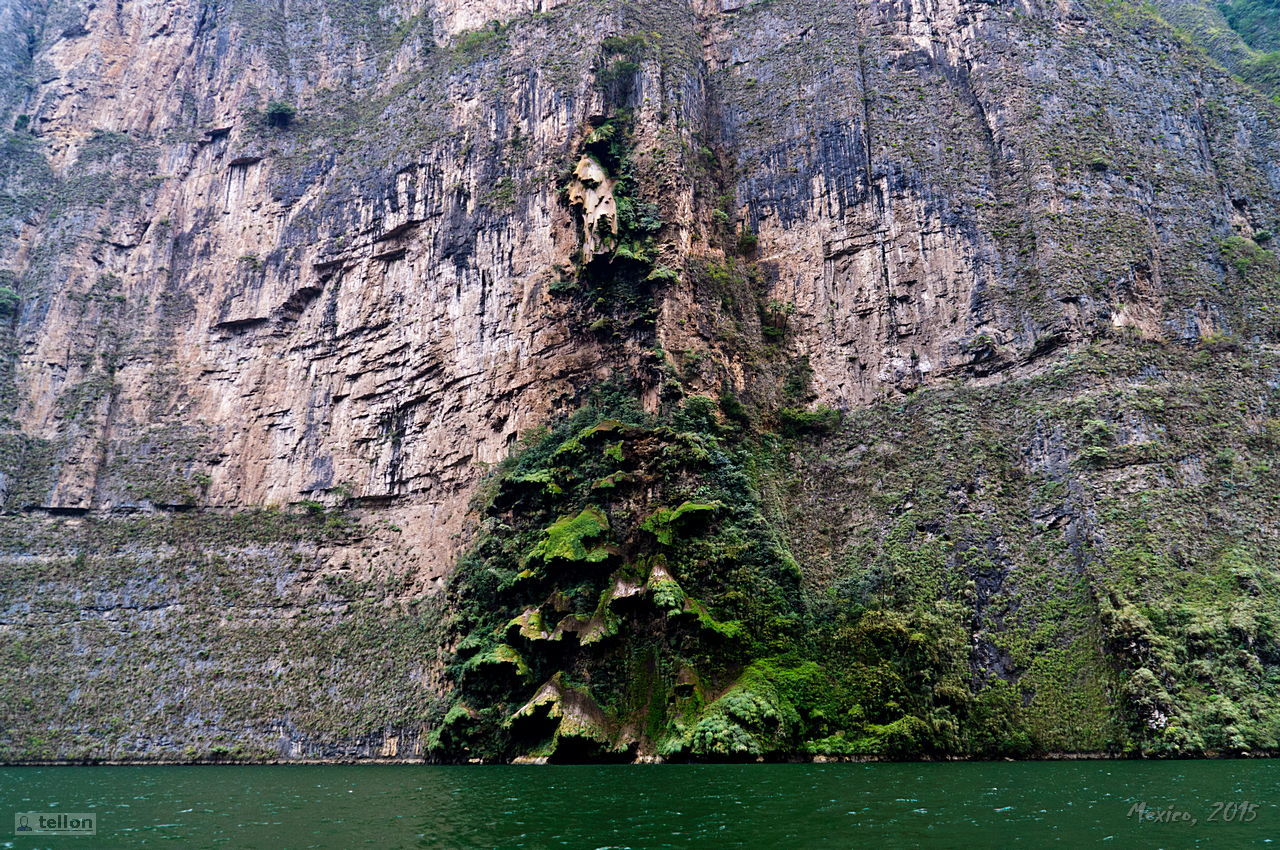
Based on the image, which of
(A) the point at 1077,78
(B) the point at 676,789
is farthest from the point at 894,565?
(A) the point at 1077,78

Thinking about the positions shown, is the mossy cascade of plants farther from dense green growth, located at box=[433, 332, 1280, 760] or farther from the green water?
the green water

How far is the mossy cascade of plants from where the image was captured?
3850 centimetres

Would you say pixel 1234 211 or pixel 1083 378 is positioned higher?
pixel 1234 211

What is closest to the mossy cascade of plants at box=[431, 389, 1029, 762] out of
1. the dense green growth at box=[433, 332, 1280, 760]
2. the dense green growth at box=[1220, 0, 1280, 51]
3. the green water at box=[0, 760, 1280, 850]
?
the dense green growth at box=[433, 332, 1280, 760]

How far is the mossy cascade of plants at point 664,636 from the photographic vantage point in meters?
38.5

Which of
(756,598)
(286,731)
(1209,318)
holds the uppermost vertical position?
(1209,318)

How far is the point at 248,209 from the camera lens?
6844 centimetres

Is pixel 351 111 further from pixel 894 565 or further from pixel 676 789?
pixel 676 789

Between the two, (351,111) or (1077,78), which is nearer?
(1077,78)

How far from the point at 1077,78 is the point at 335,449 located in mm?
54032

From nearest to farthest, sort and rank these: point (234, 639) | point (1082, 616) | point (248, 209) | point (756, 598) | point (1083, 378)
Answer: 1. point (1082, 616)
2. point (756, 598)
3. point (1083, 378)
4. point (234, 639)
5. point (248, 209)

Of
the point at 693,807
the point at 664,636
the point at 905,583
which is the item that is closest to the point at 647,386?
the point at 664,636

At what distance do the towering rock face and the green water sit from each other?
293 inches

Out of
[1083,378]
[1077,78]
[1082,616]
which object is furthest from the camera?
[1077,78]
